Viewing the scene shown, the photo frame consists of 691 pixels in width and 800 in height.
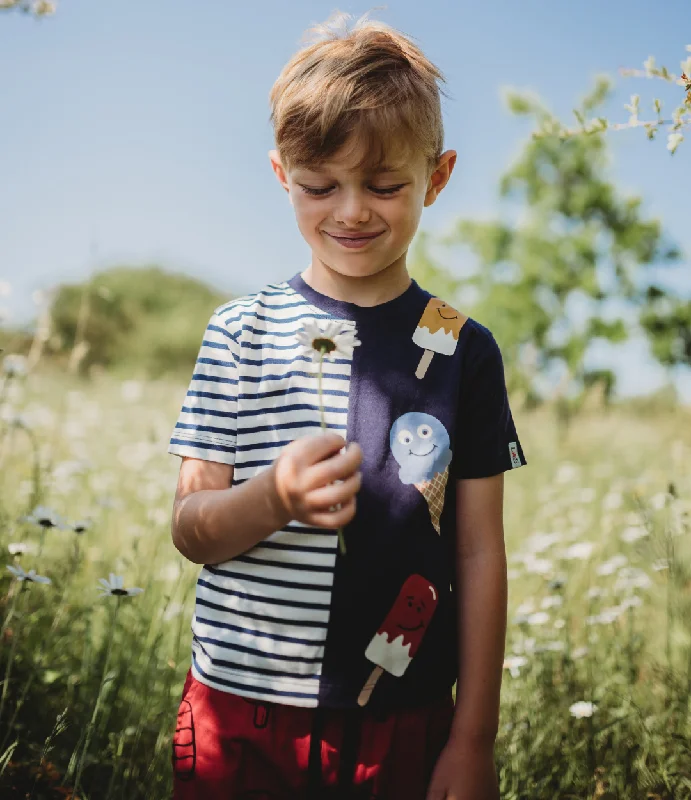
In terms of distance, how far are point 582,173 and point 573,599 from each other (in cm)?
1418

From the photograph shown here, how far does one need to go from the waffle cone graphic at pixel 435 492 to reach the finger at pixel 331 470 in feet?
0.83

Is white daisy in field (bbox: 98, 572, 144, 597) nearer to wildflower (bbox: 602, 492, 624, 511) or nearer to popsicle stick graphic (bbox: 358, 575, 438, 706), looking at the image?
popsicle stick graphic (bbox: 358, 575, 438, 706)

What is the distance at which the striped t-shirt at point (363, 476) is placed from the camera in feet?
4.02

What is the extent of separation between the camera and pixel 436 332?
1344 mm

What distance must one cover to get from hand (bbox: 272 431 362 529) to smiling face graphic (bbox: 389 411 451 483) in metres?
0.22

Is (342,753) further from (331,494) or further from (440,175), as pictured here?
(440,175)

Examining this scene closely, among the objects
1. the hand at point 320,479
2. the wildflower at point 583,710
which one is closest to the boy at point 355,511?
the hand at point 320,479

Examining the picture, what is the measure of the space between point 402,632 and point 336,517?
299 mm

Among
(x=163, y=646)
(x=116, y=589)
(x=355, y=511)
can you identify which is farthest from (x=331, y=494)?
(x=163, y=646)

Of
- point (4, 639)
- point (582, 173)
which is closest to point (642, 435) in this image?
point (4, 639)

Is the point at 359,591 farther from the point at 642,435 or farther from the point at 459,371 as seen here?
the point at 642,435

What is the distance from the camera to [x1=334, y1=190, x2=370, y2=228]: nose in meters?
1.25

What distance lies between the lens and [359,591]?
48.3 inches

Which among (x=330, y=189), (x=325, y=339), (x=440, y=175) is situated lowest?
(x=325, y=339)
